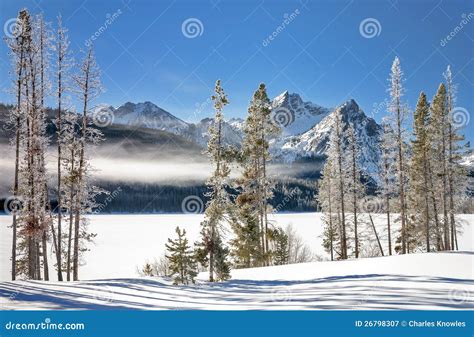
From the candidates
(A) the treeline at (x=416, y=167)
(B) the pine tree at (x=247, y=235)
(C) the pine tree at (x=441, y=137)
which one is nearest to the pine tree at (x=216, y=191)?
(B) the pine tree at (x=247, y=235)

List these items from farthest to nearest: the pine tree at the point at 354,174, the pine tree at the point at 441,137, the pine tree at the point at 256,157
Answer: the pine tree at the point at 354,174 → the pine tree at the point at 441,137 → the pine tree at the point at 256,157

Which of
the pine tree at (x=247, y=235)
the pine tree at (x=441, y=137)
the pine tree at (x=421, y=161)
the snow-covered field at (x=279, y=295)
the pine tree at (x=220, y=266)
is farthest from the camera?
the pine tree at (x=421, y=161)

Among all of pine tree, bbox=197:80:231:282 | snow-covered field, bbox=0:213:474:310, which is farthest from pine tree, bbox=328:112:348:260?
pine tree, bbox=197:80:231:282

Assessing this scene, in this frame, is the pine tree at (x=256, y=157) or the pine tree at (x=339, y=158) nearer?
the pine tree at (x=256, y=157)

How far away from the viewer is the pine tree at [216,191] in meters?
21.9

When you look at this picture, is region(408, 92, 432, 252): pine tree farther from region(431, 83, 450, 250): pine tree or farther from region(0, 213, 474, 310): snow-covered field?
region(0, 213, 474, 310): snow-covered field

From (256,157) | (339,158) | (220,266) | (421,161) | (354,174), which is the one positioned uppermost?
(339,158)

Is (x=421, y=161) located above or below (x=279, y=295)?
above

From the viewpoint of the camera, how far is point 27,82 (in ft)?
64.0

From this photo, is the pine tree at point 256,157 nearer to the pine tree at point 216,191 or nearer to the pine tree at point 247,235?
the pine tree at point 247,235

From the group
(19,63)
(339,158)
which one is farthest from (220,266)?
(339,158)

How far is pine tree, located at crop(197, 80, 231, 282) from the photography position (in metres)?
21.9

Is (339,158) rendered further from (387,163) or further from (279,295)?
(279,295)

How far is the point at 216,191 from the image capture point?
2234 centimetres
